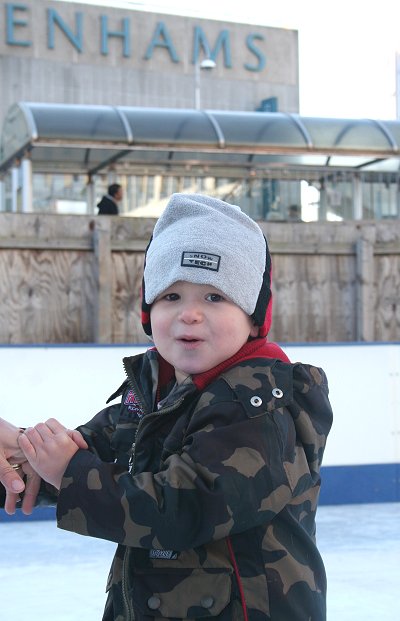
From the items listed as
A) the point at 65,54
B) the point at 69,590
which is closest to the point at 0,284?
the point at 69,590

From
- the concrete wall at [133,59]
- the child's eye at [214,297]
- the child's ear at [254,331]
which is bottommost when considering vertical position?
the child's ear at [254,331]

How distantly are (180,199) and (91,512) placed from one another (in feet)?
1.51

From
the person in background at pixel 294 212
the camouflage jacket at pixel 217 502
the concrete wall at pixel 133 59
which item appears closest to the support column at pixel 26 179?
the person in background at pixel 294 212

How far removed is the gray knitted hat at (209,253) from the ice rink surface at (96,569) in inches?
72.6

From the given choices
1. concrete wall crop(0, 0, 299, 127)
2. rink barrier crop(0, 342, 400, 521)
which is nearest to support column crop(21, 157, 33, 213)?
rink barrier crop(0, 342, 400, 521)

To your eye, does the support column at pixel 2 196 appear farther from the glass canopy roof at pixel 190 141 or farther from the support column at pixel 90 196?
the support column at pixel 90 196

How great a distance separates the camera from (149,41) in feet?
61.8

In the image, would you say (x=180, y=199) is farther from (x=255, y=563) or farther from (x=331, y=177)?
(x=331, y=177)

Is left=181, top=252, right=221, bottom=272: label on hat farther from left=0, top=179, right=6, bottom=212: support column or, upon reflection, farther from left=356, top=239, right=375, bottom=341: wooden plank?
left=0, top=179, right=6, bottom=212: support column

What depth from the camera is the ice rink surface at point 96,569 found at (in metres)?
3.00

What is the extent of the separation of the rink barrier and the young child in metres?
3.44

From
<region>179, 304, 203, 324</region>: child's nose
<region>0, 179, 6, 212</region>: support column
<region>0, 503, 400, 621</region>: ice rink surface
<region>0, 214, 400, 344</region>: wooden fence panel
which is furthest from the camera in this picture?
<region>0, 179, 6, 212</region>: support column

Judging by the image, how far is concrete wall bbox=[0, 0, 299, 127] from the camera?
17.8m

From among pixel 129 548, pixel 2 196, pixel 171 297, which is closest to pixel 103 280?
pixel 2 196
